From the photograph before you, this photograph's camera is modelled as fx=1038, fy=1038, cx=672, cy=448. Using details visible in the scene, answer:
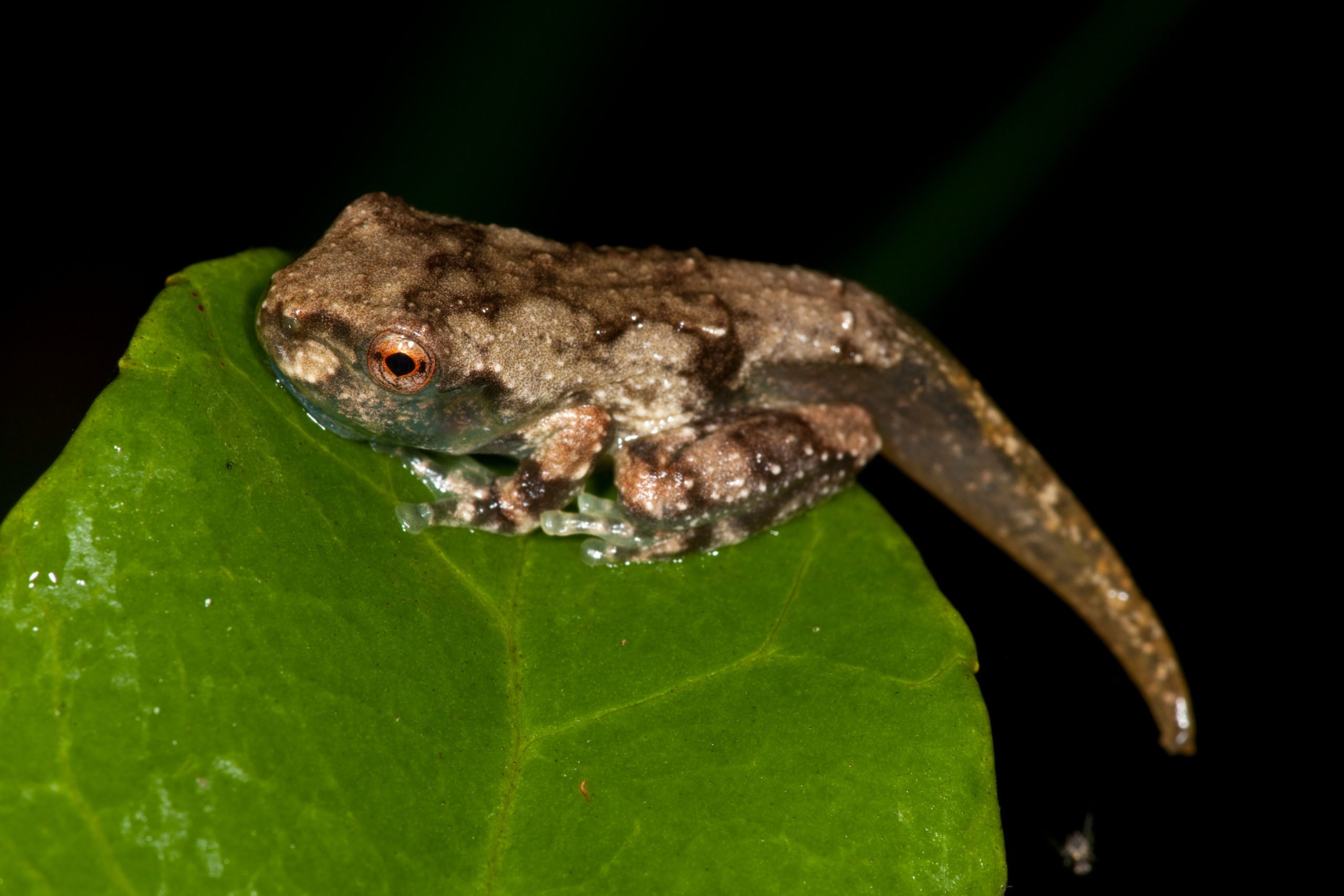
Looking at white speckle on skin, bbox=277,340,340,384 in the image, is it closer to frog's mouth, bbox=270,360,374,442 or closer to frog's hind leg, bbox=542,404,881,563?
frog's mouth, bbox=270,360,374,442

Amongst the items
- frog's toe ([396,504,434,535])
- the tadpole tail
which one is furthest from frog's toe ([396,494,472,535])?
the tadpole tail

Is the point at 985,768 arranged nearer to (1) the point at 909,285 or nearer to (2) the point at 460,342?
(2) the point at 460,342

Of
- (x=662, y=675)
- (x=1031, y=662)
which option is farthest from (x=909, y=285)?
(x=662, y=675)

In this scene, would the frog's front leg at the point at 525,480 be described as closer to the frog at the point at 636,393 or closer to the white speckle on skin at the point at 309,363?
the frog at the point at 636,393

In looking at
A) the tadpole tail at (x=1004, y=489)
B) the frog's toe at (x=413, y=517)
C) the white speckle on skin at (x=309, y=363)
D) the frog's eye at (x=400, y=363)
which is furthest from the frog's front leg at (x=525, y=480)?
the tadpole tail at (x=1004, y=489)

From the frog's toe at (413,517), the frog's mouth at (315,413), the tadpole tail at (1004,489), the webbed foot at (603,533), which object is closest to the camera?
the frog's toe at (413,517)

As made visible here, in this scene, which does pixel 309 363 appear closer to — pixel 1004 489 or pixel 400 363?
pixel 400 363

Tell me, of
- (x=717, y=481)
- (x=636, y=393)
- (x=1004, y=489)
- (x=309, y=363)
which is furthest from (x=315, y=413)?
(x=1004, y=489)
